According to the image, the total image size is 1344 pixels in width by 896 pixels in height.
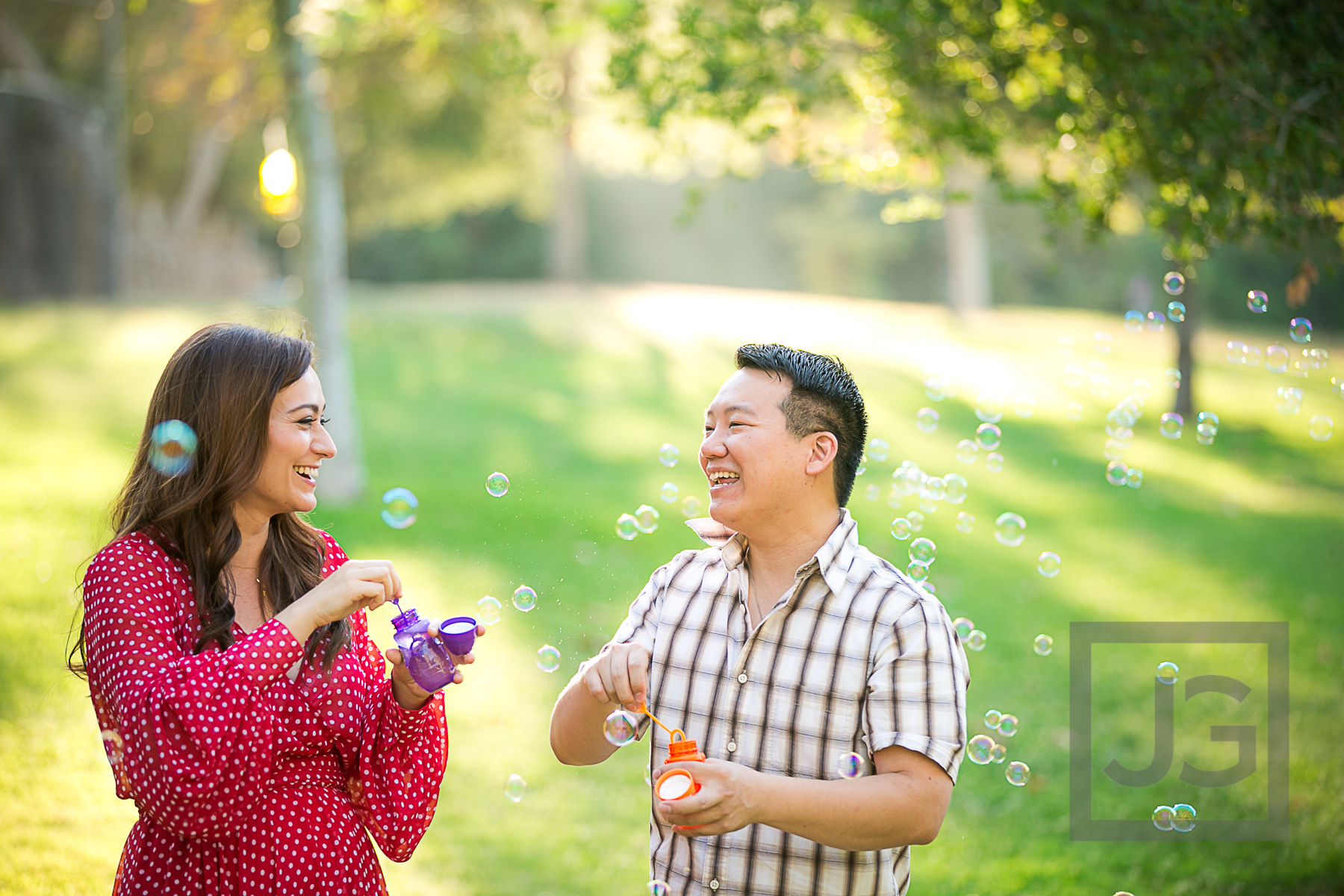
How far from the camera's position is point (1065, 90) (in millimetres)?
4441

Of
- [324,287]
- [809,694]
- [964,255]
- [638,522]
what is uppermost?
[964,255]

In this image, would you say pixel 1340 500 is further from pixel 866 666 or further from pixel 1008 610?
pixel 866 666

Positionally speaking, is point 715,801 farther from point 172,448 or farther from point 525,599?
point 172,448

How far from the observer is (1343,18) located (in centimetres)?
381

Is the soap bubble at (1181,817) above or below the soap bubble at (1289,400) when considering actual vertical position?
below

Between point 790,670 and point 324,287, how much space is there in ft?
25.5

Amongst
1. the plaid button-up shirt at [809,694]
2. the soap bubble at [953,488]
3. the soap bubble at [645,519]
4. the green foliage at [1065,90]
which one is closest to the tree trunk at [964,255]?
the green foliage at [1065,90]

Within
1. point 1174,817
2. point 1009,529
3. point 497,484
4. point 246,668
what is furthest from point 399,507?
point 1174,817

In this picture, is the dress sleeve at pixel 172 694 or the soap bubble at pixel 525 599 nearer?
the dress sleeve at pixel 172 694

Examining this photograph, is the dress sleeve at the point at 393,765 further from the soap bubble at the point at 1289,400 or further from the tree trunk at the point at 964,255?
the tree trunk at the point at 964,255

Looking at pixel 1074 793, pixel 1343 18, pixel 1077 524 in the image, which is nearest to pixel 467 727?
pixel 1074 793

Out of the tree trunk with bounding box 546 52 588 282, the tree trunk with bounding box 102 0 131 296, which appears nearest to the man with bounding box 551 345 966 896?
the tree trunk with bounding box 102 0 131 296

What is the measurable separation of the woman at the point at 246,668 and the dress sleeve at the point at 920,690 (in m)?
0.84

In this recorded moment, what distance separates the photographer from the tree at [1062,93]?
3.79 metres
